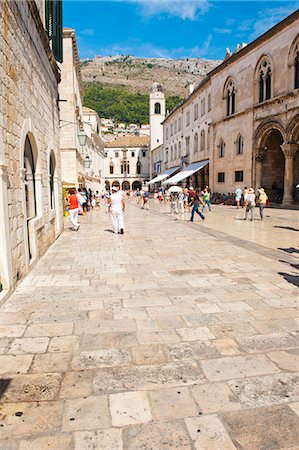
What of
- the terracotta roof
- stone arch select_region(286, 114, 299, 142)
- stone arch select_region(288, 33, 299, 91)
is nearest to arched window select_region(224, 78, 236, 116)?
stone arch select_region(288, 33, 299, 91)

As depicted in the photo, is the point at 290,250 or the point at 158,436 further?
the point at 290,250

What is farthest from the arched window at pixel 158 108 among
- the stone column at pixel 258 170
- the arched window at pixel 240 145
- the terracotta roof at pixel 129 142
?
the stone column at pixel 258 170

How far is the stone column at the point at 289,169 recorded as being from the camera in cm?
2111

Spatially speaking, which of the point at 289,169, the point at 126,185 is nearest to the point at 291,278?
the point at 289,169

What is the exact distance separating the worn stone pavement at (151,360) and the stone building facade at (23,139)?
831mm

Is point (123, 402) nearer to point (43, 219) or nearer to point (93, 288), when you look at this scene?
point (93, 288)

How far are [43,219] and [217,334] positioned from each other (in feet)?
20.0

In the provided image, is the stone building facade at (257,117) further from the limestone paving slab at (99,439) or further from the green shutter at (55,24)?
the limestone paving slab at (99,439)

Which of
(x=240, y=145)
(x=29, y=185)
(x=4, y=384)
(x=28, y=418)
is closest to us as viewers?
(x=28, y=418)

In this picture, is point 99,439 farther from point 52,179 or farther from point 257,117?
point 257,117

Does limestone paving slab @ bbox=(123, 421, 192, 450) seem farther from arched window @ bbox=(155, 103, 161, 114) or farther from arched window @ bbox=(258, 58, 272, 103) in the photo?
arched window @ bbox=(155, 103, 161, 114)

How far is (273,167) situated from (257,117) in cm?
390

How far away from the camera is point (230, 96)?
92.1 feet

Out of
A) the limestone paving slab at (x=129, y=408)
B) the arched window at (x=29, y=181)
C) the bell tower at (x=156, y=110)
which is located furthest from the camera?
the bell tower at (x=156, y=110)
